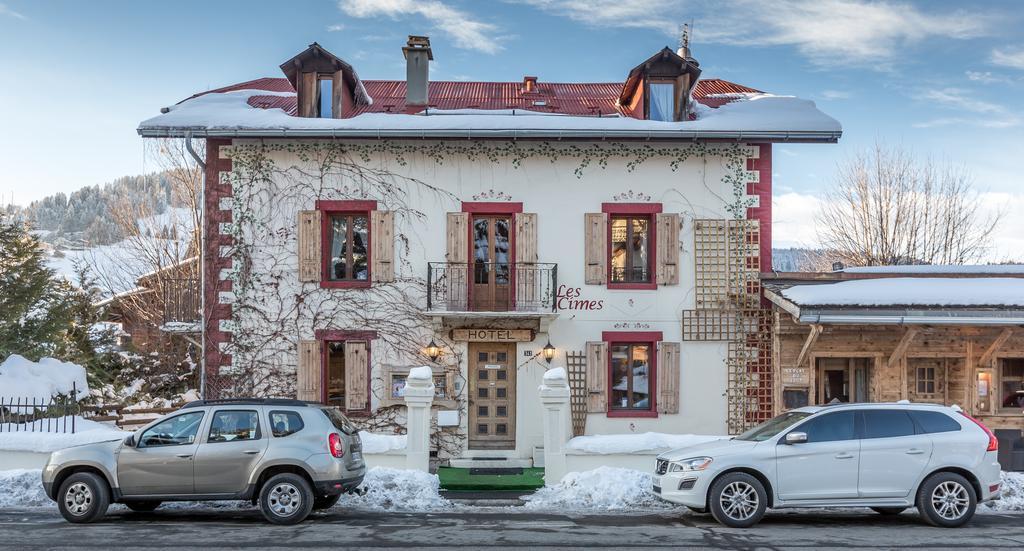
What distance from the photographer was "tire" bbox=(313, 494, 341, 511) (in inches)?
431

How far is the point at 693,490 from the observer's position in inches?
409

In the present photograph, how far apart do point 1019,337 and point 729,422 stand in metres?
5.80

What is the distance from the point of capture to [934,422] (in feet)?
34.9

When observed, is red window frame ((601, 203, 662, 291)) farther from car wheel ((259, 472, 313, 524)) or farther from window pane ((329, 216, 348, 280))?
car wheel ((259, 472, 313, 524))

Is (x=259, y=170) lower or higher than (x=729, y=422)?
higher

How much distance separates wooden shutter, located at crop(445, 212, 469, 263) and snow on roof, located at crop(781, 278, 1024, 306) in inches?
236

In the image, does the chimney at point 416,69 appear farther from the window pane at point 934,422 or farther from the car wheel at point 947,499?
the car wheel at point 947,499

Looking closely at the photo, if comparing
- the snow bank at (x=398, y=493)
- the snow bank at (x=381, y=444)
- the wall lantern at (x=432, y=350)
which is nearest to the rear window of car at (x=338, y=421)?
the snow bank at (x=398, y=493)

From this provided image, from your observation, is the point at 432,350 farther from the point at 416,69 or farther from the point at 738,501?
the point at 738,501

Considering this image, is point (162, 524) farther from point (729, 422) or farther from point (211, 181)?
point (729, 422)

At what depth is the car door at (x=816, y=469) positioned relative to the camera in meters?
10.3

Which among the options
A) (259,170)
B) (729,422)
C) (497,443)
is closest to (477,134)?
(259,170)

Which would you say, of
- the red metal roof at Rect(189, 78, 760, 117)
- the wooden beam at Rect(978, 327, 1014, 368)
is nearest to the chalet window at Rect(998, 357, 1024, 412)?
the wooden beam at Rect(978, 327, 1014, 368)

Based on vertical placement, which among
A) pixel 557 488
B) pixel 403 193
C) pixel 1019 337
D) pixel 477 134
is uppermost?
pixel 477 134
